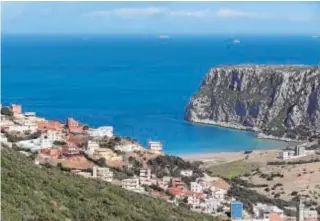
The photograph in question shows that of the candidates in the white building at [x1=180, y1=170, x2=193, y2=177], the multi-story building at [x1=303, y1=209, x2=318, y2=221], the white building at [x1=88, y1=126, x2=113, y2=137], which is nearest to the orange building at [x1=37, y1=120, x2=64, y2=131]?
the white building at [x1=88, y1=126, x2=113, y2=137]

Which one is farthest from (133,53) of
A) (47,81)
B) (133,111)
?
(133,111)

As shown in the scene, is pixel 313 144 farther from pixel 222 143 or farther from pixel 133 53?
pixel 133 53

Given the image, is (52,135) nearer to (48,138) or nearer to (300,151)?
(48,138)

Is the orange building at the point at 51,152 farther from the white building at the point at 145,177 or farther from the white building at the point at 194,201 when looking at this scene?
the white building at the point at 194,201

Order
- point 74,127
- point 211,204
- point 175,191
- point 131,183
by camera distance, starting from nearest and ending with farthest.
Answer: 1. point 131,183
2. point 211,204
3. point 175,191
4. point 74,127

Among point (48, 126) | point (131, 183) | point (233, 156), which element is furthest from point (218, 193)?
point (233, 156)

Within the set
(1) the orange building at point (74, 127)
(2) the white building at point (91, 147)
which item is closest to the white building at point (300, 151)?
(1) the orange building at point (74, 127)

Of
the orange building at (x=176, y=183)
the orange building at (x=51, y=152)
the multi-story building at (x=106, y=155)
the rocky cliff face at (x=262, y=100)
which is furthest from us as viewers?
the rocky cliff face at (x=262, y=100)
